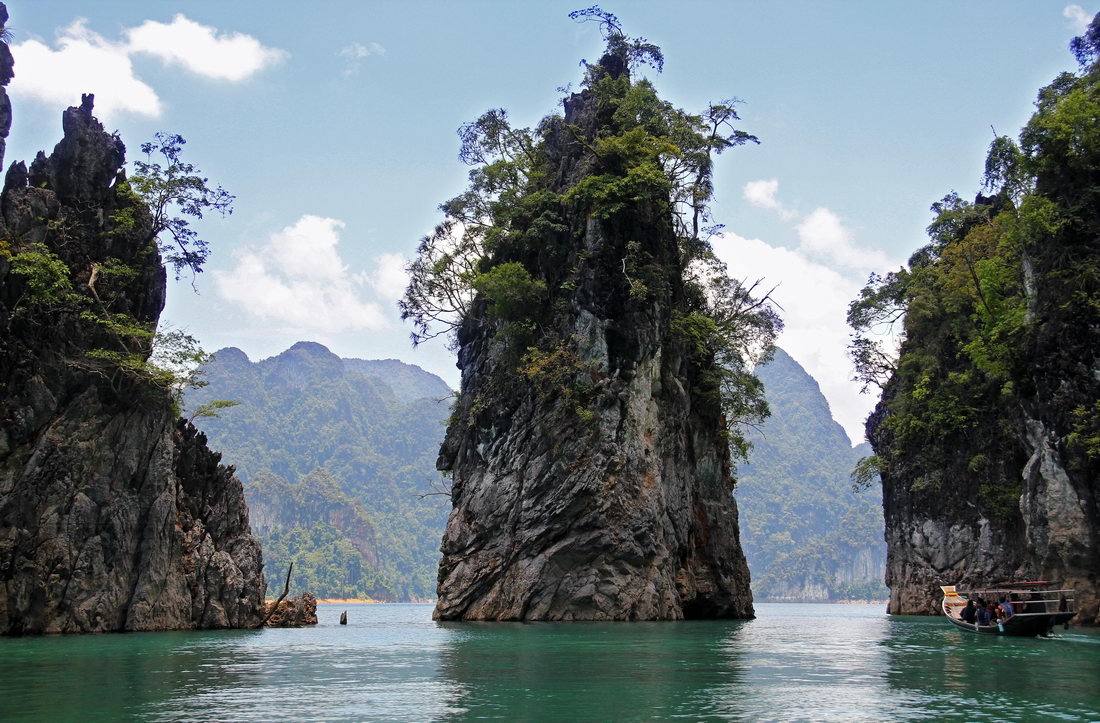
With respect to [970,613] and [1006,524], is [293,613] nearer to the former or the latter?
[970,613]

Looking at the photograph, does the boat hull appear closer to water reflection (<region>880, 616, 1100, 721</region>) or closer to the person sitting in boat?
water reflection (<region>880, 616, 1100, 721</region>)

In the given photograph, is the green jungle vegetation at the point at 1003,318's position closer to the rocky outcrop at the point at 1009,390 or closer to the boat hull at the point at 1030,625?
the rocky outcrop at the point at 1009,390

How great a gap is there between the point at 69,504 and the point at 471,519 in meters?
16.5

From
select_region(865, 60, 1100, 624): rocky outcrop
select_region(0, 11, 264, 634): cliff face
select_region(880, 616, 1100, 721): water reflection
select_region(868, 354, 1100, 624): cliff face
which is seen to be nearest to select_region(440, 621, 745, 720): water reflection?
select_region(880, 616, 1100, 721): water reflection

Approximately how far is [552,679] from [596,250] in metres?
25.4

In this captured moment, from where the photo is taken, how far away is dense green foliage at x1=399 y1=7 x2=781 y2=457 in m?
40.1

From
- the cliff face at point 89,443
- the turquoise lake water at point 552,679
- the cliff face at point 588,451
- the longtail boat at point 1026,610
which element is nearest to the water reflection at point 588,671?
the turquoise lake water at point 552,679

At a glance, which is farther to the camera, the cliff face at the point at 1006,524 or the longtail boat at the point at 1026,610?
the cliff face at the point at 1006,524

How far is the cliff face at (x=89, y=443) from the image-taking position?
2781cm

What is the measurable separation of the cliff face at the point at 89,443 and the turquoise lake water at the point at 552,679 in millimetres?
2176

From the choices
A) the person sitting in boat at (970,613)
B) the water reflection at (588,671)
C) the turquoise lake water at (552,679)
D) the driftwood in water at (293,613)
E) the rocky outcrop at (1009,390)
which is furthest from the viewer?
the driftwood in water at (293,613)

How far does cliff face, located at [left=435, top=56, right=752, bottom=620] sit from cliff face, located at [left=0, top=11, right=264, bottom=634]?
1038 centimetres

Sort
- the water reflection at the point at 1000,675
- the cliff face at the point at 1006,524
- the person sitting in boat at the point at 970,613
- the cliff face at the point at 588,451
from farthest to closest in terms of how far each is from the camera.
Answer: the cliff face at the point at 588,451
the cliff face at the point at 1006,524
the person sitting in boat at the point at 970,613
the water reflection at the point at 1000,675

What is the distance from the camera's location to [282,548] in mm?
153125
